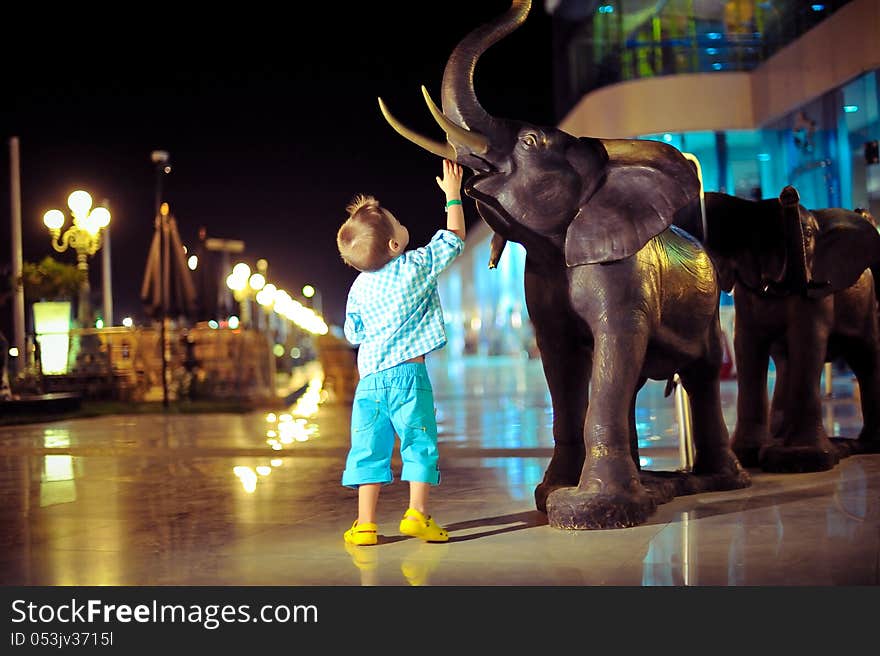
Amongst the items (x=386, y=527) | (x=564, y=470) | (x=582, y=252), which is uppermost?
(x=582, y=252)

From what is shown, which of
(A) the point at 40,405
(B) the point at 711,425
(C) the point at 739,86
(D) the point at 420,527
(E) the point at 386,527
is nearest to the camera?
(D) the point at 420,527

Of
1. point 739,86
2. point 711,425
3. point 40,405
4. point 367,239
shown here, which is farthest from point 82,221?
point 367,239

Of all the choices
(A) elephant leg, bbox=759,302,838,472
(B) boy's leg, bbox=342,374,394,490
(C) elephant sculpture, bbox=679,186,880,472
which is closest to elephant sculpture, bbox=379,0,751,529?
(B) boy's leg, bbox=342,374,394,490

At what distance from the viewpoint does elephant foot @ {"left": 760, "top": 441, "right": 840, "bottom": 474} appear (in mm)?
7867

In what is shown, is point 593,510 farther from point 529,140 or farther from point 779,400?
point 779,400

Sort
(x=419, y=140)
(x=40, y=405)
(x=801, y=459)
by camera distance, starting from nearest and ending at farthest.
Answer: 1. (x=419, y=140)
2. (x=801, y=459)
3. (x=40, y=405)

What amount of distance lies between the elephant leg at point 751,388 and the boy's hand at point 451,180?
3373 millimetres

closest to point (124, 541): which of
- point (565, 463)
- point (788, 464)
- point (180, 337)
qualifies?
point (565, 463)

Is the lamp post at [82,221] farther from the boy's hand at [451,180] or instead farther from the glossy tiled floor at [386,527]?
the boy's hand at [451,180]

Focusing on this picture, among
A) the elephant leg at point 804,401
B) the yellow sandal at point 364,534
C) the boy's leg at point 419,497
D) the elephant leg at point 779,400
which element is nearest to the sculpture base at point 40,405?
the elephant leg at point 779,400

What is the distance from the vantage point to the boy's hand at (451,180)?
5.65 meters

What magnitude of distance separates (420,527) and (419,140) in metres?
1.83

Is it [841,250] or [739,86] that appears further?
[739,86]

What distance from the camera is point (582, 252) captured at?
598cm
